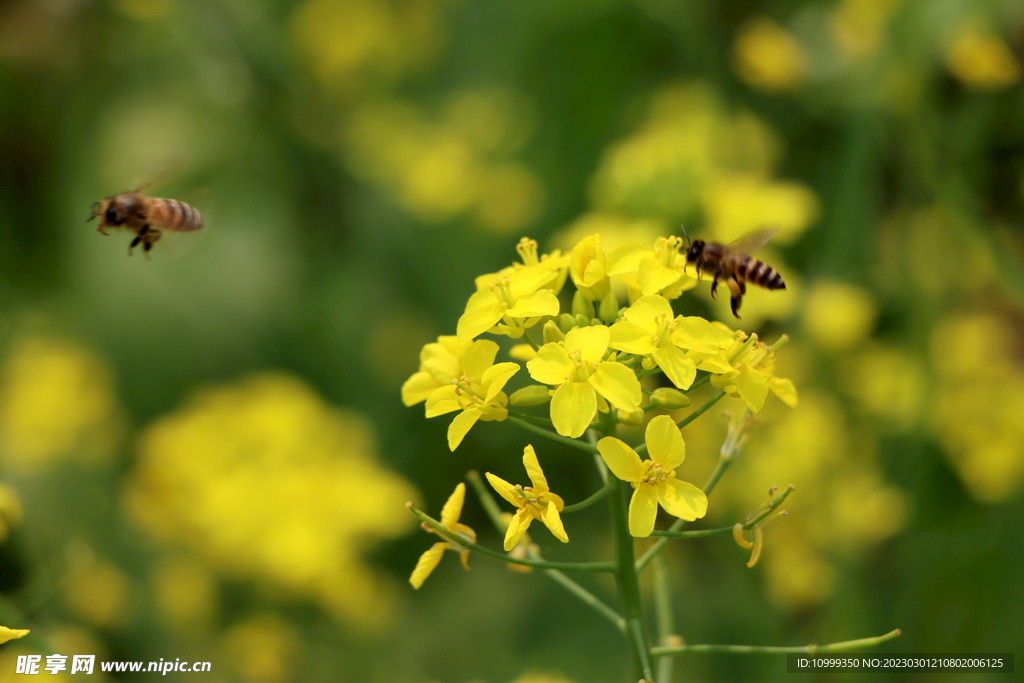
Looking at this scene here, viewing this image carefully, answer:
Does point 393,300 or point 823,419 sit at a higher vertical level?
point 393,300

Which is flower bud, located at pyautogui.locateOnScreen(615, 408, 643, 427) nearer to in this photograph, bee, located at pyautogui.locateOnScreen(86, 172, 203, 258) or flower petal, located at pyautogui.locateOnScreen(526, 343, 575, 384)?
flower petal, located at pyautogui.locateOnScreen(526, 343, 575, 384)

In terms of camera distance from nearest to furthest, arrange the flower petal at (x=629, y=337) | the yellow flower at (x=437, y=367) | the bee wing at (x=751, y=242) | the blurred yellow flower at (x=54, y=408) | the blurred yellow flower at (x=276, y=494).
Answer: the flower petal at (x=629, y=337) → the yellow flower at (x=437, y=367) → the bee wing at (x=751, y=242) → the blurred yellow flower at (x=276, y=494) → the blurred yellow flower at (x=54, y=408)

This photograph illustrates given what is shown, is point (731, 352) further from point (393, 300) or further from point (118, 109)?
point (118, 109)

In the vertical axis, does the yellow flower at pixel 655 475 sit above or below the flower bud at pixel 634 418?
below

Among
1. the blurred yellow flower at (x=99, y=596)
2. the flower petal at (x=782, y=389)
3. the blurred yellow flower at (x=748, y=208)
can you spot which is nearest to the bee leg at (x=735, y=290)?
the flower petal at (x=782, y=389)

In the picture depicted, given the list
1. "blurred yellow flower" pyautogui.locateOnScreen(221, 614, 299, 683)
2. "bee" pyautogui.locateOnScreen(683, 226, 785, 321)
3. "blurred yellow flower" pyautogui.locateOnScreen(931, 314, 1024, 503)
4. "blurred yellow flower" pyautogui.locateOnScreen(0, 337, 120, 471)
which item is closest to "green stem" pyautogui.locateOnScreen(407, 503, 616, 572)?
"bee" pyautogui.locateOnScreen(683, 226, 785, 321)

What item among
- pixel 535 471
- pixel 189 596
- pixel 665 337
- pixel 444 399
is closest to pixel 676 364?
pixel 665 337

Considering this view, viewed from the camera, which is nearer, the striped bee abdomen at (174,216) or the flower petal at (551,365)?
the flower petal at (551,365)

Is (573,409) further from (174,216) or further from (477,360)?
(174,216)

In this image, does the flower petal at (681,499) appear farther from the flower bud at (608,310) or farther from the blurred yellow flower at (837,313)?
the blurred yellow flower at (837,313)

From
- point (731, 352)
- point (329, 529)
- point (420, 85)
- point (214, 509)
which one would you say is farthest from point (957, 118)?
point (420, 85)
